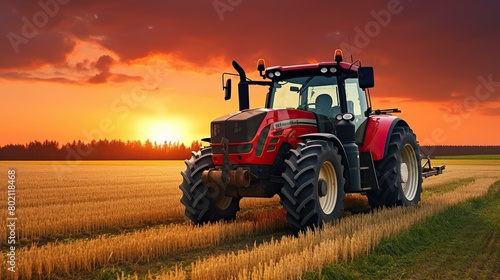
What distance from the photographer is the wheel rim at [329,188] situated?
871cm

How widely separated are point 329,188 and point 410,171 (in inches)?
171

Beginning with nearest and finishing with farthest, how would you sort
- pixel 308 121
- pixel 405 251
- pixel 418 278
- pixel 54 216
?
pixel 418 278
pixel 405 251
pixel 308 121
pixel 54 216

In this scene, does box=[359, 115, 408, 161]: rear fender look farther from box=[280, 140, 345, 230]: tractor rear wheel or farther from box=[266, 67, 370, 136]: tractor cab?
box=[280, 140, 345, 230]: tractor rear wheel

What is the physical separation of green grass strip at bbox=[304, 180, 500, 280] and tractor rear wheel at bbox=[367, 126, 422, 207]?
3.26ft

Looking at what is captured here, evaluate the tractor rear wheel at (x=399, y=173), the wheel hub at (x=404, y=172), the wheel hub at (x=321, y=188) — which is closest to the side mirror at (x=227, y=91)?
the wheel hub at (x=321, y=188)

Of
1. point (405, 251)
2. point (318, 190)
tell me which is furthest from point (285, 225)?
point (405, 251)

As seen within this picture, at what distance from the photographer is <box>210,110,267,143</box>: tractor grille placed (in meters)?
8.48

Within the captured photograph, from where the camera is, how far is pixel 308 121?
9320 mm

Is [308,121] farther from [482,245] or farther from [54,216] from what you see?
[54,216]

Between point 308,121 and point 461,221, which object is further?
point 461,221

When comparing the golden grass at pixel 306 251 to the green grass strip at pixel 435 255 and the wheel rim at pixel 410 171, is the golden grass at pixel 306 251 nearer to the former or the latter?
the green grass strip at pixel 435 255

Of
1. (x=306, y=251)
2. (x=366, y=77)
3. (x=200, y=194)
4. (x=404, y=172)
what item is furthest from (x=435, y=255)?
(x=404, y=172)

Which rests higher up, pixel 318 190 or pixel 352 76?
pixel 352 76

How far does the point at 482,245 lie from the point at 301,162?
3.20 metres
